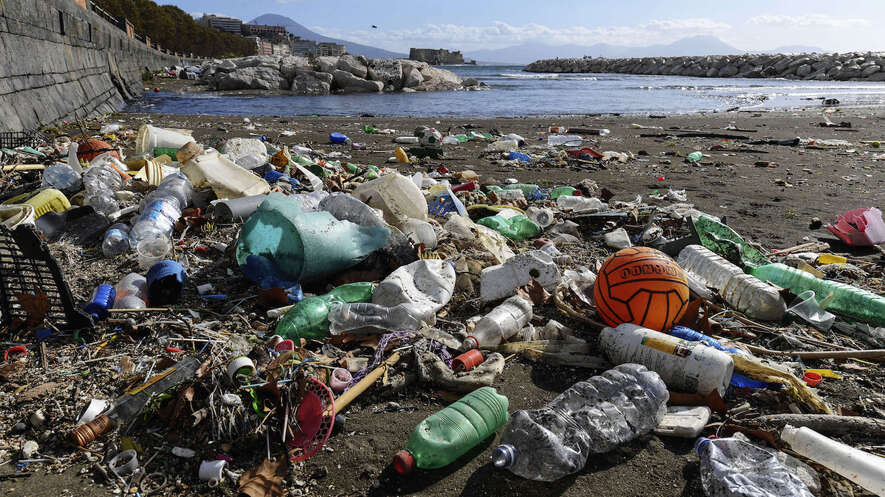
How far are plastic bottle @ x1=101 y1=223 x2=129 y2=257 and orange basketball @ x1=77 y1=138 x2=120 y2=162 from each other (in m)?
2.40

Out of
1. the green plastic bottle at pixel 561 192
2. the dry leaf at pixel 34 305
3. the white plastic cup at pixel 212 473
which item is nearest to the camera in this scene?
the white plastic cup at pixel 212 473

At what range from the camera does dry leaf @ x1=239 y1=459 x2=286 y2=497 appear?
1.86 metres

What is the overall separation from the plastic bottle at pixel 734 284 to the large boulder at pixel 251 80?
2831cm

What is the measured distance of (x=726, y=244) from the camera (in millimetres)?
3977

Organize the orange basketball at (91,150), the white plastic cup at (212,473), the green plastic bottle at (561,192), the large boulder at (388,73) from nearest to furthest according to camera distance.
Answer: the white plastic cup at (212,473), the orange basketball at (91,150), the green plastic bottle at (561,192), the large boulder at (388,73)

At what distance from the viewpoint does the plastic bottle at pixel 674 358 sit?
2.38 m

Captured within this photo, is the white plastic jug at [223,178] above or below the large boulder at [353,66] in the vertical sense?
below

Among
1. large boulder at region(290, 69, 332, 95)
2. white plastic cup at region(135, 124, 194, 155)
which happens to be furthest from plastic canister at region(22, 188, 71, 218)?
large boulder at region(290, 69, 332, 95)

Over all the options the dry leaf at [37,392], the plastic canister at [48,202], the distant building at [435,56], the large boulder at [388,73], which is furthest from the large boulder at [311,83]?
the distant building at [435,56]

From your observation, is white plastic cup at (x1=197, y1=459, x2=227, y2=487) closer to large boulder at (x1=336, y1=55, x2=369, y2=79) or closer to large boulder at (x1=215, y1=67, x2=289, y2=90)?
large boulder at (x1=215, y1=67, x2=289, y2=90)

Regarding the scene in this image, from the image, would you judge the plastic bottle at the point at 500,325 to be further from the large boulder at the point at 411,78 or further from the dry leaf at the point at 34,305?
the large boulder at the point at 411,78

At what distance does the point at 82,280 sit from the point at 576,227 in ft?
12.9

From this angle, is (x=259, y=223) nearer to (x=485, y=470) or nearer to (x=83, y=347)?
(x=83, y=347)

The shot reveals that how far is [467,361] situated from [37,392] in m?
1.94
